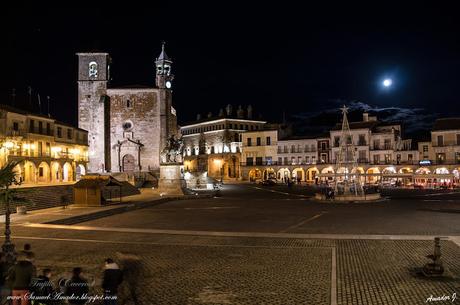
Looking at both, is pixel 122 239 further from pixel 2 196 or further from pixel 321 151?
pixel 321 151

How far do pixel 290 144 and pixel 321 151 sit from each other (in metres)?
6.47

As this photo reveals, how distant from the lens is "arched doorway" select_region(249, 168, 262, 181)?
287ft

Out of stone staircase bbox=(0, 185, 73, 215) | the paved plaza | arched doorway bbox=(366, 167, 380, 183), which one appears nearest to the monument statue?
stone staircase bbox=(0, 185, 73, 215)

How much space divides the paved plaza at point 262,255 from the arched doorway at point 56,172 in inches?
1310

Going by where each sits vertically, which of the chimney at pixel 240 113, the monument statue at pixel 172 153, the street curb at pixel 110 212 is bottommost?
the street curb at pixel 110 212

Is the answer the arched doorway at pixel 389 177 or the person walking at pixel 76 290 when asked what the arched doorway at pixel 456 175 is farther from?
the person walking at pixel 76 290

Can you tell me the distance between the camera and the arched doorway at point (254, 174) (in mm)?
87500

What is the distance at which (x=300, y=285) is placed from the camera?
1060 centimetres

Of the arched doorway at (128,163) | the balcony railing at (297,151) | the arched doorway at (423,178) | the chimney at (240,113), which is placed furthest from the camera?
the chimney at (240,113)

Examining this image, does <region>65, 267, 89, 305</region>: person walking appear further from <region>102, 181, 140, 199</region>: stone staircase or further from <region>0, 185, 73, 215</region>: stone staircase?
<region>102, 181, 140, 199</region>: stone staircase

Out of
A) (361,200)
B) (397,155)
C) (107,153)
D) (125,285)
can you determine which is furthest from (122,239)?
(397,155)

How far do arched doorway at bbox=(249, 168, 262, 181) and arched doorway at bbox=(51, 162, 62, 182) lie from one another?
40059mm

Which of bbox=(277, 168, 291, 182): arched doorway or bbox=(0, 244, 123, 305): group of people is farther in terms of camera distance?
bbox=(277, 168, 291, 182): arched doorway

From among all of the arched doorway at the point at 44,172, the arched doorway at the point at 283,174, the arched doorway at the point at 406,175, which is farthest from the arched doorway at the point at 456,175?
the arched doorway at the point at 44,172
